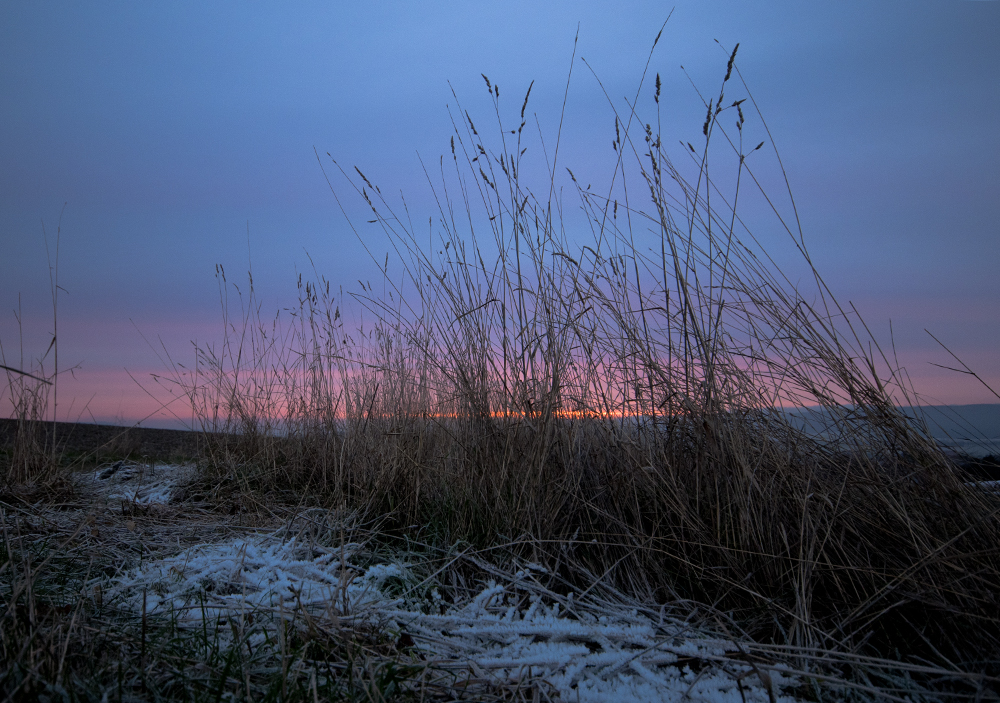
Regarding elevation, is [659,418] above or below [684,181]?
below

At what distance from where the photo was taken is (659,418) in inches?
73.0

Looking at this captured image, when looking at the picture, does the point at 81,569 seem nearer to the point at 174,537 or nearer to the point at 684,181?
the point at 174,537

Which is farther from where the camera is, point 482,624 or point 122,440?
point 122,440

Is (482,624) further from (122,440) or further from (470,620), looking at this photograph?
(122,440)

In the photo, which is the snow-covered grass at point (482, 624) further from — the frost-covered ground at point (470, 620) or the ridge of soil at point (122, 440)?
the ridge of soil at point (122, 440)

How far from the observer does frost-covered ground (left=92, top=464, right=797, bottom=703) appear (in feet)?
3.95

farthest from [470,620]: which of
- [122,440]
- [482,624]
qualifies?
[122,440]

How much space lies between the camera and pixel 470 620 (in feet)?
4.74

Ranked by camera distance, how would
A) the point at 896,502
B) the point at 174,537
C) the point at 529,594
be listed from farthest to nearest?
the point at 174,537, the point at 529,594, the point at 896,502

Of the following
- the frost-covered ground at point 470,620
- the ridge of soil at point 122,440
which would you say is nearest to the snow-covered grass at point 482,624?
the frost-covered ground at point 470,620

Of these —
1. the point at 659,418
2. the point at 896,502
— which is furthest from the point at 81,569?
the point at 896,502

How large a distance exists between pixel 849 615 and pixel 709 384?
660 millimetres

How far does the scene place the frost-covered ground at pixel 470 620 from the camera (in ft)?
3.95

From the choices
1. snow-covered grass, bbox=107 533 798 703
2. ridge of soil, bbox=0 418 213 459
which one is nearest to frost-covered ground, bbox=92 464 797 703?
snow-covered grass, bbox=107 533 798 703
